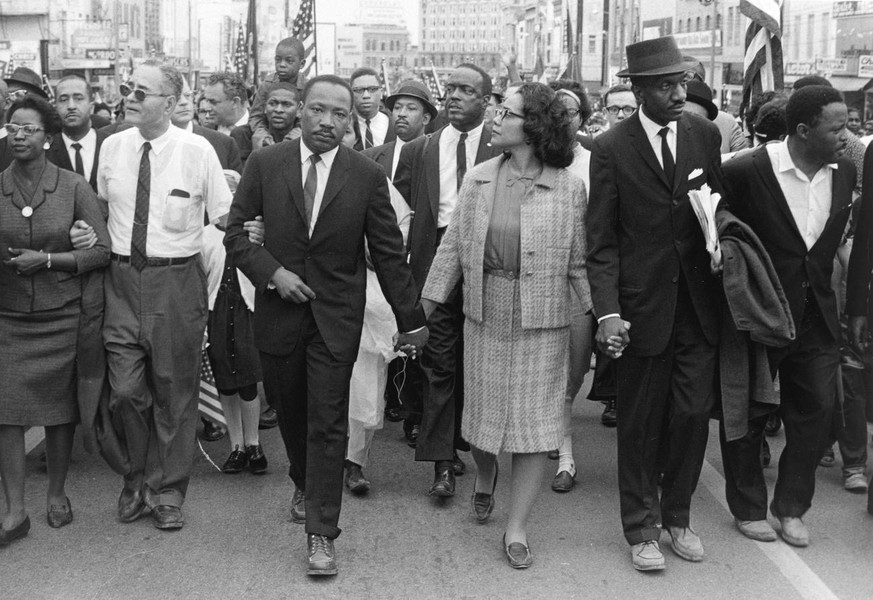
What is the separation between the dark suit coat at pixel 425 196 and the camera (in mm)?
6996

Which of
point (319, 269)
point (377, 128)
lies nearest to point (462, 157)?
point (319, 269)

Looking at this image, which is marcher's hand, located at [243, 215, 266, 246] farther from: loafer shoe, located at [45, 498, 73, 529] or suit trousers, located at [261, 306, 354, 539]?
loafer shoe, located at [45, 498, 73, 529]

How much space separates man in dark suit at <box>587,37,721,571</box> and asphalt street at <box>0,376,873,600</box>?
0.27 meters

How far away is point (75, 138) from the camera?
7602mm

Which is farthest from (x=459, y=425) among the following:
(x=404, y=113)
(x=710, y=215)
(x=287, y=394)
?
(x=404, y=113)

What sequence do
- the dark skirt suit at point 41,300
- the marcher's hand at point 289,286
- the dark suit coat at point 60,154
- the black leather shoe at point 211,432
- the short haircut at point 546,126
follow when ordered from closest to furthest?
the marcher's hand at point 289,286, the short haircut at point 546,126, the dark skirt suit at point 41,300, the dark suit coat at point 60,154, the black leather shoe at point 211,432

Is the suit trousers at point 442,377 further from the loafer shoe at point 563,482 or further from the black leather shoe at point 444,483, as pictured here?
the loafer shoe at point 563,482

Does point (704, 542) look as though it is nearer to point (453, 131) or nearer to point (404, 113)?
point (453, 131)

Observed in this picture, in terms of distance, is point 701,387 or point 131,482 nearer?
point 701,387

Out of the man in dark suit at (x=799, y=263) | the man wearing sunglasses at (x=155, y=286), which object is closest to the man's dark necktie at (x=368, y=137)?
the man wearing sunglasses at (x=155, y=286)

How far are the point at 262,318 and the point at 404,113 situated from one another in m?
3.45

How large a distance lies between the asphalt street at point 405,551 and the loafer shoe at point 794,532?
6 cm

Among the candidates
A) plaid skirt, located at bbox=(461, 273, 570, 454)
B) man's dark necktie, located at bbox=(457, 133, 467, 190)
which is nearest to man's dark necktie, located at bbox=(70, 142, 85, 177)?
man's dark necktie, located at bbox=(457, 133, 467, 190)

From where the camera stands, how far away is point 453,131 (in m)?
7.21
